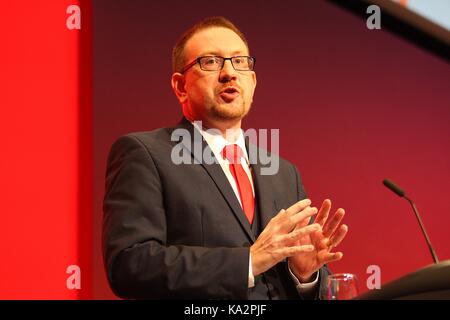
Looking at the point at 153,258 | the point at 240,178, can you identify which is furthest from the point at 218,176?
the point at 153,258

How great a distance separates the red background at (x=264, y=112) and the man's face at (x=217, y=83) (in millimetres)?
642

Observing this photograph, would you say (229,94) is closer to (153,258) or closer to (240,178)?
(240,178)

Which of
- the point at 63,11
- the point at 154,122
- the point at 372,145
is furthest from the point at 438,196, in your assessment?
the point at 63,11

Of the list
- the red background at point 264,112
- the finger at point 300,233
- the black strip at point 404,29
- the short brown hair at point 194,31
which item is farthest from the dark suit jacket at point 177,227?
the black strip at point 404,29

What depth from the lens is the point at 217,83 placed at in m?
1.84

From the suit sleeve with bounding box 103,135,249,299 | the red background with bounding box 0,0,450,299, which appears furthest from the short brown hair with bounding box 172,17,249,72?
the red background with bounding box 0,0,450,299

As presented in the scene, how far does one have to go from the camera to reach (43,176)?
2.27 m

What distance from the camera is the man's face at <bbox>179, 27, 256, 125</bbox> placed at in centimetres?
183

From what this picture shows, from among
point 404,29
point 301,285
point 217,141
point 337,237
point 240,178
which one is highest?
Result: point 404,29

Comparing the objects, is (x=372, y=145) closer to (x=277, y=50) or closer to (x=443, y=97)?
(x=443, y=97)

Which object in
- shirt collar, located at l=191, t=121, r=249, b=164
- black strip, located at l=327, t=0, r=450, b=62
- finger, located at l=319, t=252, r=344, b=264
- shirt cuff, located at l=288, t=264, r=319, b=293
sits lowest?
shirt cuff, located at l=288, t=264, r=319, b=293

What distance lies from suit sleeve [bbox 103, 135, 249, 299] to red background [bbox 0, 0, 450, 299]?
710 mm

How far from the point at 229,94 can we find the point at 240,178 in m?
0.24

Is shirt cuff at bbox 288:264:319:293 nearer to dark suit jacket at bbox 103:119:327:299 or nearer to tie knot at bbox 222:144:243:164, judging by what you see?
dark suit jacket at bbox 103:119:327:299
